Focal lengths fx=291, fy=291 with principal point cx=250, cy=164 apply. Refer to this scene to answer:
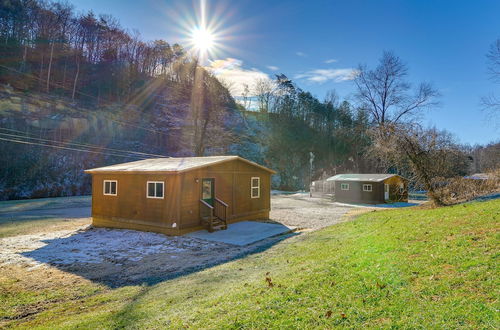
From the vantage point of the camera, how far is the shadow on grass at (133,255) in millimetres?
7496

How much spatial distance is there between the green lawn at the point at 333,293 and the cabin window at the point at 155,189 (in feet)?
19.5

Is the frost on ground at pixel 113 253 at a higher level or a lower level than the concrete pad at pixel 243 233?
lower

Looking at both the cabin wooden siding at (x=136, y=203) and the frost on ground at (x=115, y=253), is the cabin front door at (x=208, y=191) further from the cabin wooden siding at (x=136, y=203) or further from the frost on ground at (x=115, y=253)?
the frost on ground at (x=115, y=253)

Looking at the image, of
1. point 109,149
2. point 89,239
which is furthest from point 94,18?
point 89,239

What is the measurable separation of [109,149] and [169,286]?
110 ft

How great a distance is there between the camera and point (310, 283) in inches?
187

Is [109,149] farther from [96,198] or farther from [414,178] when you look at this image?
[414,178]

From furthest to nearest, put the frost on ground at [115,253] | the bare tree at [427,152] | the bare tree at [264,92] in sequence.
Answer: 1. the bare tree at [264,92]
2. the bare tree at [427,152]
3. the frost on ground at [115,253]

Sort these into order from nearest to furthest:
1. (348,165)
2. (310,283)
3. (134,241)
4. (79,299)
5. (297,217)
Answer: (310,283), (79,299), (134,241), (297,217), (348,165)

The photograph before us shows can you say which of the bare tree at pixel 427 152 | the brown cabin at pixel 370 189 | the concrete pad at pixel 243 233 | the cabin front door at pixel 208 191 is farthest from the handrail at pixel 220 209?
the brown cabin at pixel 370 189

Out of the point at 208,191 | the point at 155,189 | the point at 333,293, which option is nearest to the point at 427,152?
the point at 208,191

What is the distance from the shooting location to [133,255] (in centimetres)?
942

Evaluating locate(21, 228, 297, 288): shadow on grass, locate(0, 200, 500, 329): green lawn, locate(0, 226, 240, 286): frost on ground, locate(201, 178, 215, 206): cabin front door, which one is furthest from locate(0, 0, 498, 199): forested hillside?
locate(0, 200, 500, 329): green lawn

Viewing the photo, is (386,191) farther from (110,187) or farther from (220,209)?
(110,187)
